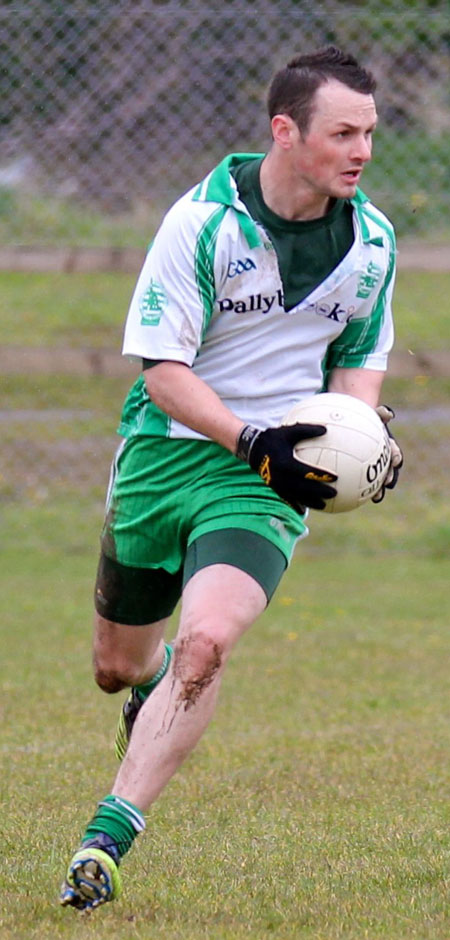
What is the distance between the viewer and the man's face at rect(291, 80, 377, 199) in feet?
13.9

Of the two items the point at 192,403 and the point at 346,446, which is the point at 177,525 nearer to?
the point at 192,403

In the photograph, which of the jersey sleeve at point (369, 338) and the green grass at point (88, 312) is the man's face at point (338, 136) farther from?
the green grass at point (88, 312)

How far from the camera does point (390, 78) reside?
1051 centimetres

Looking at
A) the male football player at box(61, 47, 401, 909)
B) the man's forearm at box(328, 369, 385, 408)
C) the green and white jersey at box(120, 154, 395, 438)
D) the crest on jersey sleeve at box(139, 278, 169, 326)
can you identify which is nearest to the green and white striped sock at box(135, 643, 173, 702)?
the male football player at box(61, 47, 401, 909)

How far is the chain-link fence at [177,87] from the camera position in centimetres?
1025

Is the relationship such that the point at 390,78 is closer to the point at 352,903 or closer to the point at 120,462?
the point at 120,462

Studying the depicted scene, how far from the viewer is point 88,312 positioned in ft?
45.3

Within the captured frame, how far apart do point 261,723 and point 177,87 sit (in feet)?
17.4

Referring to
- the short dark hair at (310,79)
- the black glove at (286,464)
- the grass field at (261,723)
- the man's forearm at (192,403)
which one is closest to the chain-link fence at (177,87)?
the grass field at (261,723)

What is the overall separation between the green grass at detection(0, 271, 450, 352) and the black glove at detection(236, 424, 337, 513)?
7898mm

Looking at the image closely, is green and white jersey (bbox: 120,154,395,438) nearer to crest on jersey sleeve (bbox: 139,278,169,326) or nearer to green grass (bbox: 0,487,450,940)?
crest on jersey sleeve (bbox: 139,278,169,326)

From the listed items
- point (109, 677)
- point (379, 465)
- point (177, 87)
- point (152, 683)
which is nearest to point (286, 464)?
point (379, 465)

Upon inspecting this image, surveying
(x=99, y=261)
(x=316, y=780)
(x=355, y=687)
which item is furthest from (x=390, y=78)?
(x=316, y=780)

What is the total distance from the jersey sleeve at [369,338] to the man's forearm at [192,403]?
0.59 metres
